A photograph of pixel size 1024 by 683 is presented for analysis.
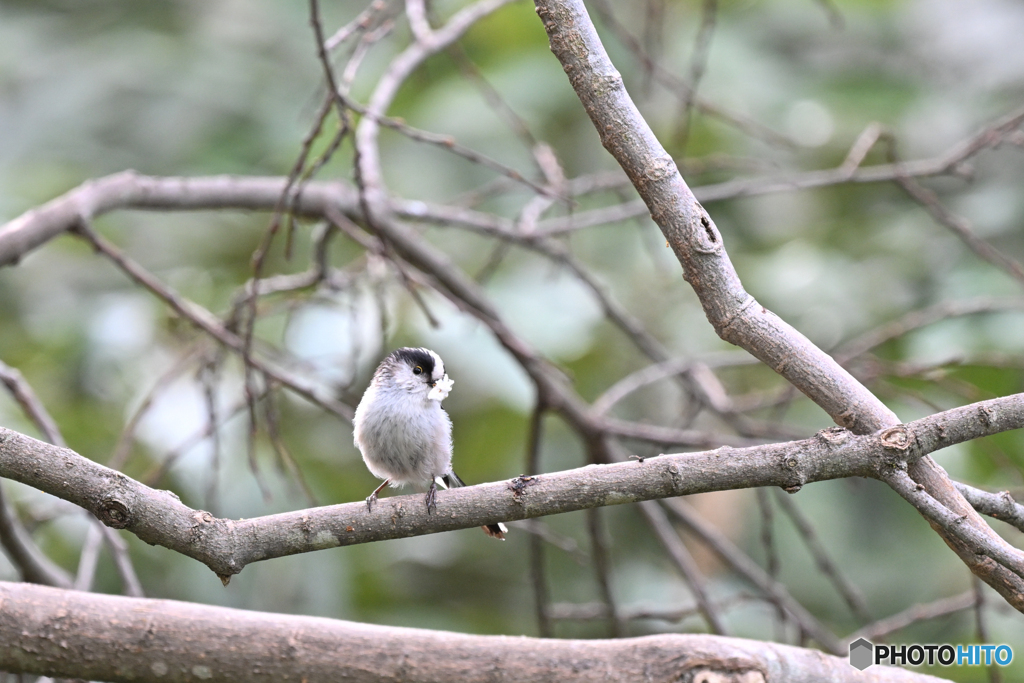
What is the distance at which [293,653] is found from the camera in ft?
6.23

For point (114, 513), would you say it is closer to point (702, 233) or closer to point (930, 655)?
point (702, 233)

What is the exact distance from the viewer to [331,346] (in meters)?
4.54

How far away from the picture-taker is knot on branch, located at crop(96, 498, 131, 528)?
65.6 inches

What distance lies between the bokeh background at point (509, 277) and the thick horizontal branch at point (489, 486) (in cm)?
103

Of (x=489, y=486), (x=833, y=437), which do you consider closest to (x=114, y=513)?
(x=489, y=486)

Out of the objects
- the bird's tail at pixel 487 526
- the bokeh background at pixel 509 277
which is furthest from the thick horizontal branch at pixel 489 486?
the bokeh background at pixel 509 277

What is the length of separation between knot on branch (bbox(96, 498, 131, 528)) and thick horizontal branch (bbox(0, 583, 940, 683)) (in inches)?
13.1

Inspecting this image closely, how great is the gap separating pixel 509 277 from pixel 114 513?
399 centimetres

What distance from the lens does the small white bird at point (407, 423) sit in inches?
107

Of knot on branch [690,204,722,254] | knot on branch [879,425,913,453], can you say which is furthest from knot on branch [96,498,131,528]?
knot on branch [879,425,913,453]

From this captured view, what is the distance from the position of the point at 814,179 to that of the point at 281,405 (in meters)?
2.99

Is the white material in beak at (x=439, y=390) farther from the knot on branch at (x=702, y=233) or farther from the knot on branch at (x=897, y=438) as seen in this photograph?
the knot on branch at (x=897, y=438)

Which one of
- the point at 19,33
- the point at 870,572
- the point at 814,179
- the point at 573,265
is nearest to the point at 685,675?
the point at 573,265

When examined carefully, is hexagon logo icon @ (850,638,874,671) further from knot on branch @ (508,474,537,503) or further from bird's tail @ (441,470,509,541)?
knot on branch @ (508,474,537,503)
